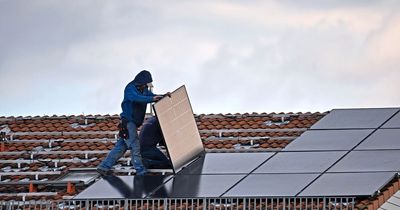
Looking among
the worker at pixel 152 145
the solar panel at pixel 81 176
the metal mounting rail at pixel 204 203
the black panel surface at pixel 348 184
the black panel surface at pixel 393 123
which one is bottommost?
the metal mounting rail at pixel 204 203

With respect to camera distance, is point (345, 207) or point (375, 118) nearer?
point (345, 207)

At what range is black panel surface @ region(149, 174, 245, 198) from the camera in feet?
149

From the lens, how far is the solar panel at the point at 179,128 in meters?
47.1

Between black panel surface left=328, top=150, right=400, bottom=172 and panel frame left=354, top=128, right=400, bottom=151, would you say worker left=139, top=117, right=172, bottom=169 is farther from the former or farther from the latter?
panel frame left=354, top=128, right=400, bottom=151

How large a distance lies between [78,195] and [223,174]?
3.10 m

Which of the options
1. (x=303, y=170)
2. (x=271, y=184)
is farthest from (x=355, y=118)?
(x=271, y=184)

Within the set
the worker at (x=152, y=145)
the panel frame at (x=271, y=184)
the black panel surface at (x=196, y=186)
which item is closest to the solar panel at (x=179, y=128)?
the worker at (x=152, y=145)

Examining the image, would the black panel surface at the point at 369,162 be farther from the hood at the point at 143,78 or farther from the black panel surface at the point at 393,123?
the hood at the point at 143,78

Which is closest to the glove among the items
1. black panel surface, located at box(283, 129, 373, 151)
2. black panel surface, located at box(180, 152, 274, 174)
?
black panel surface, located at box(180, 152, 274, 174)

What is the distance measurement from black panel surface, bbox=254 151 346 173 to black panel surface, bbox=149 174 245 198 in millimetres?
778

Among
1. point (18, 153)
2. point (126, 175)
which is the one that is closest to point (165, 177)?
point (126, 175)

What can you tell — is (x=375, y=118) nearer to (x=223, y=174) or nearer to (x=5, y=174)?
(x=223, y=174)

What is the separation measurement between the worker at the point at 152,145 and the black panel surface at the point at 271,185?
2382 mm

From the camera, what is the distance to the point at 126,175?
156 feet
